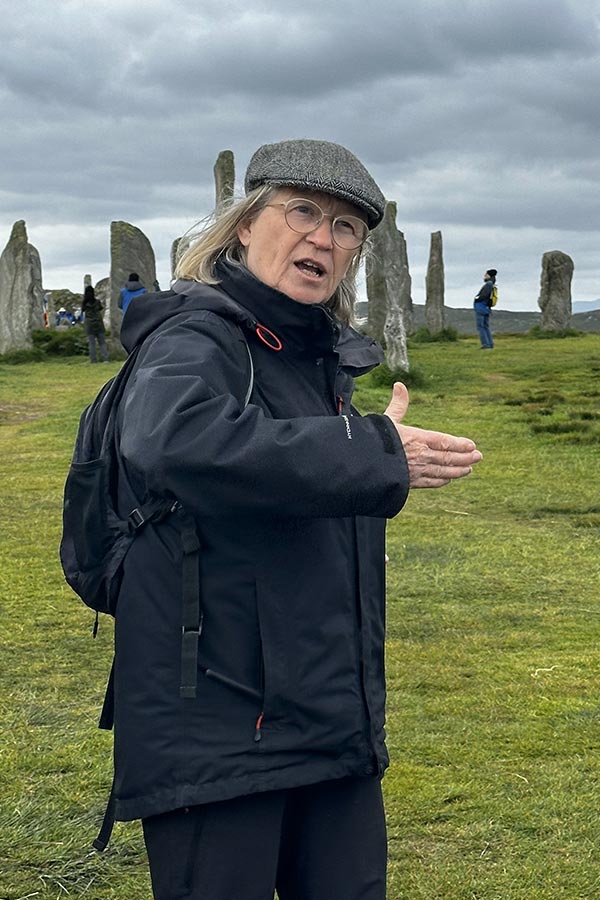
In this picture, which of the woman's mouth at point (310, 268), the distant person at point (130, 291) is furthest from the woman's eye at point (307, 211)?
the distant person at point (130, 291)

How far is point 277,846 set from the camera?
2598 mm

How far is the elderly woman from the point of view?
236cm

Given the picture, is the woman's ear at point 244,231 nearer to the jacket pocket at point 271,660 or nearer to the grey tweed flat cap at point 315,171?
the grey tweed flat cap at point 315,171

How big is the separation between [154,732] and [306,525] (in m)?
0.48

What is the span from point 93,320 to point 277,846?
21.5 m

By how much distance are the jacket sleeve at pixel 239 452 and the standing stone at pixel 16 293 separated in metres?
24.9

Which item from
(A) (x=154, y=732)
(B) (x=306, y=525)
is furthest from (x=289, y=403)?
(A) (x=154, y=732)

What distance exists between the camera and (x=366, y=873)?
2748mm

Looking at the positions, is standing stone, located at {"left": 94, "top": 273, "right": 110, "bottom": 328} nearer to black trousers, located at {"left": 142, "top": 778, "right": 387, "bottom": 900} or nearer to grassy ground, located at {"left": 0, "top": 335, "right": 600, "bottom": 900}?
grassy ground, located at {"left": 0, "top": 335, "right": 600, "bottom": 900}

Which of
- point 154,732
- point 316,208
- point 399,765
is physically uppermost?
point 316,208

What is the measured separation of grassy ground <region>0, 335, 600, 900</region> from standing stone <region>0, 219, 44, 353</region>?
14282 mm

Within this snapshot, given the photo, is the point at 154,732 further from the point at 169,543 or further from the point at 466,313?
the point at 466,313

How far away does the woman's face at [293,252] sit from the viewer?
279 cm

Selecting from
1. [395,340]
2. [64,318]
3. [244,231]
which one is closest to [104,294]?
[64,318]
